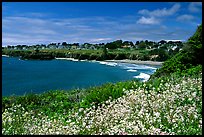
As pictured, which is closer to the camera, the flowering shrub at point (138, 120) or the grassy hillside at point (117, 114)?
the flowering shrub at point (138, 120)

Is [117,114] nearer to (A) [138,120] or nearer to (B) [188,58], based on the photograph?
(A) [138,120]

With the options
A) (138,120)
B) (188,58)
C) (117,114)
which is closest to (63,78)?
(188,58)

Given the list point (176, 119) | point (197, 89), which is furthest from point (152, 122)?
point (197, 89)

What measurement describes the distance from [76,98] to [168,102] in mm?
4284

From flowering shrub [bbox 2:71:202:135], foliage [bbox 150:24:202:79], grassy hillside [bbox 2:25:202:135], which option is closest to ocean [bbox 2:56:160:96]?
foliage [bbox 150:24:202:79]

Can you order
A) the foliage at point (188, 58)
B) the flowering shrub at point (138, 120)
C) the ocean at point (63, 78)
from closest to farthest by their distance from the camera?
the flowering shrub at point (138, 120) < the foliage at point (188, 58) < the ocean at point (63, 78)

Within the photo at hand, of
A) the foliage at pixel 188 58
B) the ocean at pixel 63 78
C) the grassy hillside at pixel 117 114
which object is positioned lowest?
the ocean at pixel 63 78

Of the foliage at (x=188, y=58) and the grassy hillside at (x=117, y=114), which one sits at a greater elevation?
the foliage at (x=188, y=58)

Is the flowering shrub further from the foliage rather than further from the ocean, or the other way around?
the ocean

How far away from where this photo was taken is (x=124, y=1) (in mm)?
4766

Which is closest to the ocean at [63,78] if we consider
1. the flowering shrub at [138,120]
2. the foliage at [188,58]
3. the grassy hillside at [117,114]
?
the foliage at [188,58]

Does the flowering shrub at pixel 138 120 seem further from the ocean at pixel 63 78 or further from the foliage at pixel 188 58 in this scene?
the ocean at pixel 63 78

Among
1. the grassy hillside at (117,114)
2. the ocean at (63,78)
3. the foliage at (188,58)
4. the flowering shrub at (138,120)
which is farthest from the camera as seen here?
the ocean at (63,78)

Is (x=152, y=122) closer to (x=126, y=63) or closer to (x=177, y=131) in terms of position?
(x=177, y=131)
